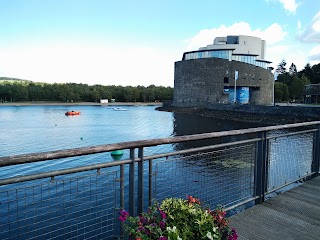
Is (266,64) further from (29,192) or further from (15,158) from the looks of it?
(15,158)

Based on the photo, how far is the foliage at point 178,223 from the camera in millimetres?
2191

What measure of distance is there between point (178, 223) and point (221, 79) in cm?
7632

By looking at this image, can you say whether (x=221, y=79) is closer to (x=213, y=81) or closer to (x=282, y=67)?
(x=213, y=81)

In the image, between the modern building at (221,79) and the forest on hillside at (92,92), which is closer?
the modern building at (221,79)

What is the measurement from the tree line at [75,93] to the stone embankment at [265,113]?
84658mm

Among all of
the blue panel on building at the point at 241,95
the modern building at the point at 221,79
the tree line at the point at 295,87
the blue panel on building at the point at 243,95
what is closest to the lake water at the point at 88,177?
the modern building at the point at 221,79

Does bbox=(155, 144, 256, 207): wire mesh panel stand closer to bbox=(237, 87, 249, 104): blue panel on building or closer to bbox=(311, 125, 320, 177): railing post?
bbox=(311, 125, 320, 177): railing post

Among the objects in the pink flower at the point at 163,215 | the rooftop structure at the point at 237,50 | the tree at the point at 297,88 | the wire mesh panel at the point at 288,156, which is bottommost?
the wire mesh panel at the point at 288,156

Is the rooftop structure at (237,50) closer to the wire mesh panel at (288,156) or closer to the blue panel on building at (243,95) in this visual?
the blue panel on building at (243,95)

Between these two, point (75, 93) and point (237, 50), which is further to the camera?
point (75, 93)

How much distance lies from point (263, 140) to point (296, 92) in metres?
103

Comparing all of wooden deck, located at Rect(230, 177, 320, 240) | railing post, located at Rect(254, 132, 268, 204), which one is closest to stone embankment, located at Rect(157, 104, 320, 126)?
wooden deck, located at Rect(230, 177, 320, 240)

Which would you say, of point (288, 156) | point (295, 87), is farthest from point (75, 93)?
point (288, 156)

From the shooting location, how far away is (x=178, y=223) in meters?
2.35
